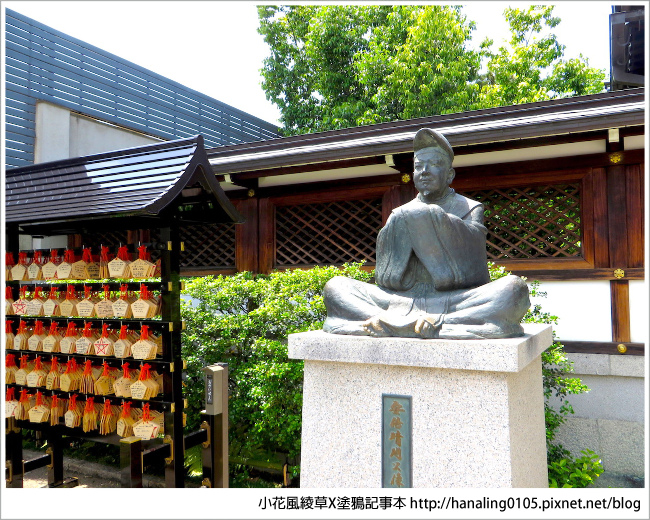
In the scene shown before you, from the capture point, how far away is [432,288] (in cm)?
404

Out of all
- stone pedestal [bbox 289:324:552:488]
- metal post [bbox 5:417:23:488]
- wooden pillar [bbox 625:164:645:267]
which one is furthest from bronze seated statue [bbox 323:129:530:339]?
metal post [bbox 5:417:23:488]

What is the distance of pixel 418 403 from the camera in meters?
3.52

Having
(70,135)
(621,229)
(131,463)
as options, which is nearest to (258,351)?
(131,463)

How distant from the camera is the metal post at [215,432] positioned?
4750mm

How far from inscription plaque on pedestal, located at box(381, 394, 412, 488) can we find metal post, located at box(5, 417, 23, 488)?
395cm

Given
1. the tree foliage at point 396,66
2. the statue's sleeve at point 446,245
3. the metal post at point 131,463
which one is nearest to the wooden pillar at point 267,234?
the metal post at point 131,463

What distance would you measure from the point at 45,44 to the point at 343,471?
35.9 feet

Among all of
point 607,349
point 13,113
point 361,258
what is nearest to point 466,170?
point 361,258

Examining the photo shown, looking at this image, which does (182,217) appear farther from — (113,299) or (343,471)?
(343,471)

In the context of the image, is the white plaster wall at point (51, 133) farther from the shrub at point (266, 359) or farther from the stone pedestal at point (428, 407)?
the stone pedestal at point (428, 407)

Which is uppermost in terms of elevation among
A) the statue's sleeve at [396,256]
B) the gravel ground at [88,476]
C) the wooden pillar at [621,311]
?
the statue's sleeve at [396,256]

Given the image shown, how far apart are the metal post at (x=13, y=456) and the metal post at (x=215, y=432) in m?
2.08

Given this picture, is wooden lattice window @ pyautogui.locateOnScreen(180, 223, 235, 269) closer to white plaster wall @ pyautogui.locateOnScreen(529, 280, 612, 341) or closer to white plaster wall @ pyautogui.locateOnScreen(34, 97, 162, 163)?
white plaster wall @ pyautogui.locateOnScreen(34, 97, 162, 163)

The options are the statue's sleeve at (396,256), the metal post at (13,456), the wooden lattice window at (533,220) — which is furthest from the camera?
the wooden lattice window at (533,220)
